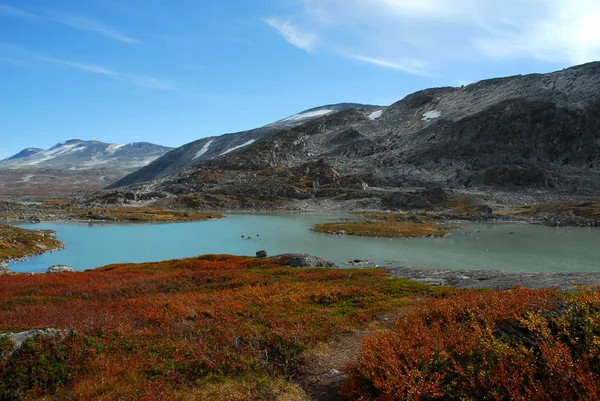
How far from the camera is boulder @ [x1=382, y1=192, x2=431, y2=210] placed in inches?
4194

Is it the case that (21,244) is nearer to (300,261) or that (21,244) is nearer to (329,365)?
(300,261)

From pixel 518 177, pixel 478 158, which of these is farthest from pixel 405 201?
pixel 478 158

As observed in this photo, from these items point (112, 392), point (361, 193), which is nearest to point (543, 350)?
point (112, 392)

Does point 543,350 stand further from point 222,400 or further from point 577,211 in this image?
point 577,211

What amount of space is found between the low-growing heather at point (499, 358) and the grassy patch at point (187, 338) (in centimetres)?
248

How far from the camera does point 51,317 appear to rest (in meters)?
14.2

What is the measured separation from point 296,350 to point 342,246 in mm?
44403

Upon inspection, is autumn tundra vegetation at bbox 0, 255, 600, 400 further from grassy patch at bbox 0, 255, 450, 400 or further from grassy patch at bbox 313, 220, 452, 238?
grassy patch at bbox 313, 220, 452, 238

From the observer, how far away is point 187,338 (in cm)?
1146

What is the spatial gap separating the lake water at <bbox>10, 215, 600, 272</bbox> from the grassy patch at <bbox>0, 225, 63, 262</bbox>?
215 centimetres

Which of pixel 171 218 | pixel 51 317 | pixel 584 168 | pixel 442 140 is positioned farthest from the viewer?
pixel 442 140

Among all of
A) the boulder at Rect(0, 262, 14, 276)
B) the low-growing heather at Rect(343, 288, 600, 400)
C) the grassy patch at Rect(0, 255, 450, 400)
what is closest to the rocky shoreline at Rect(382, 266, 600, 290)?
the grassy patch at Rect(0, 255, 450, 400)

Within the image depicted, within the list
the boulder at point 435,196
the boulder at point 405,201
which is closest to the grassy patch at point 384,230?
the boulder at point 405,201

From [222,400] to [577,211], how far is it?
339 feet
